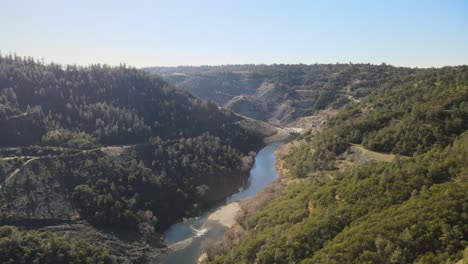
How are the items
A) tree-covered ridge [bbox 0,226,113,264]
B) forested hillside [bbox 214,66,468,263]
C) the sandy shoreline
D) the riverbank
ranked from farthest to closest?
the sandy shoreline → the riverbank → tree-covered ridge [bbox 0,226,113,264] → forested hillside [bbox 214,66,468,263]

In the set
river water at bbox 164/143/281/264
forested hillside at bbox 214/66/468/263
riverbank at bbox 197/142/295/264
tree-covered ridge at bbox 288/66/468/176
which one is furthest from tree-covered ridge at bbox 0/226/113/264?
tree-covered ridge at bbox 288/66/468/176

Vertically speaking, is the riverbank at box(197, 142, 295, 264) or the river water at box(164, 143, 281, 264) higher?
the riverbank at box(197, 142, 295, 264)

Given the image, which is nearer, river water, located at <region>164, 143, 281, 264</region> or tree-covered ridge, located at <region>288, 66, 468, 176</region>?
river water, located at <region>164, 143, 281, 264</region>

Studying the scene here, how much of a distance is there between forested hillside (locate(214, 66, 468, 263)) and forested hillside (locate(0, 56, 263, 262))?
2619cm

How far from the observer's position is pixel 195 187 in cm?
10200

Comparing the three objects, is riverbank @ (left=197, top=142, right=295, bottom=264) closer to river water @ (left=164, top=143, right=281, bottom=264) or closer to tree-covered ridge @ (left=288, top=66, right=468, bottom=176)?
river water @ (left=164, top=143, right=281, bottom=264)

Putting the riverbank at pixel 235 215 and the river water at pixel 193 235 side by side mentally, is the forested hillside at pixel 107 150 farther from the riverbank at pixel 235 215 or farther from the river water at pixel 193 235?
the riverbank at pixel 235 215

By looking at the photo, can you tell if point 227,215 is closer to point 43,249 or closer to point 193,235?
point 193,235

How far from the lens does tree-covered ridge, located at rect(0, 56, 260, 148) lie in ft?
361

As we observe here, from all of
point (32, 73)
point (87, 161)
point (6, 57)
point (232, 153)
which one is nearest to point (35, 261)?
point (87, 161)

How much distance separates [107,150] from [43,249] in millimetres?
45259

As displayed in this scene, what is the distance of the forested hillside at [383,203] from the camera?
44.1 m

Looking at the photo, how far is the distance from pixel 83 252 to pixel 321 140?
230 ft

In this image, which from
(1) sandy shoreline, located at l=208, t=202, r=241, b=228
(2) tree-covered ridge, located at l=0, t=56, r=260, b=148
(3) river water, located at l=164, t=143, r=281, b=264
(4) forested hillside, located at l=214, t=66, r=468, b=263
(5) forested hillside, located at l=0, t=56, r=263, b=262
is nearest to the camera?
(4) forested hillside, located at l=214, t=66, r=468, b=263
